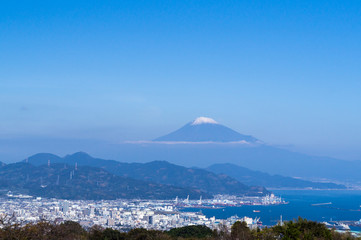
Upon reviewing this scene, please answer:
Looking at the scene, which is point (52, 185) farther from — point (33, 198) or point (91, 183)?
point (33, 198)

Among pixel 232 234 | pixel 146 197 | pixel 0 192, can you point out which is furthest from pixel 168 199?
pixel 232 234

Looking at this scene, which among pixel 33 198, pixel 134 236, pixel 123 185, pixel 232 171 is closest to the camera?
pixel 134 236

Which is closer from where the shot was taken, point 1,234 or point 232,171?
point 1,234

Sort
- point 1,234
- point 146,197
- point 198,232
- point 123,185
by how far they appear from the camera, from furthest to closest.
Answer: point 123,185
point 146,197
point 198,232
point 1,234

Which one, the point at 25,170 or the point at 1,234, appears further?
the point at 25,170

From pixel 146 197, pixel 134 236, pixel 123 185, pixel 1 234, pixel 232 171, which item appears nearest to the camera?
pixel 1 234

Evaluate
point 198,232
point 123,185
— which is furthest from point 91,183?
point 198,232

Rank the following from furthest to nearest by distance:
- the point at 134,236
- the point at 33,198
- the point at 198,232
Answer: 1. the point at 33,198
2. the point at 198,232
3. the point at 134,236

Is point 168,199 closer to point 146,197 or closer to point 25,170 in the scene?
point 146,197
